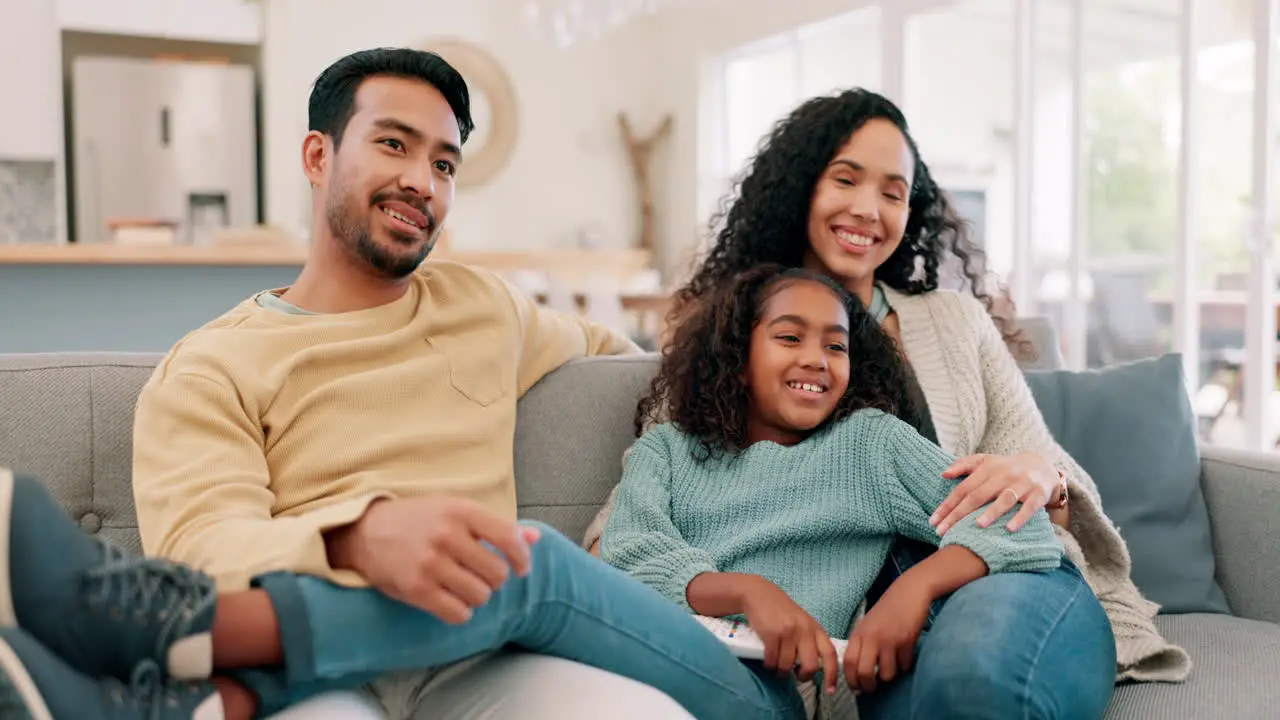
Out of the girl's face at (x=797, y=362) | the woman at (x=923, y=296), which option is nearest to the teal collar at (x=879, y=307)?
the woman at (x=923, y=296)

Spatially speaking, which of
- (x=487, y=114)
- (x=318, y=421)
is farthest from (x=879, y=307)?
(x=487, y=114)

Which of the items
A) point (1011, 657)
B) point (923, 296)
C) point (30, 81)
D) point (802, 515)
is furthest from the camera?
point (30, 81)

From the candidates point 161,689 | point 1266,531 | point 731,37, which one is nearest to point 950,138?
point 731,37

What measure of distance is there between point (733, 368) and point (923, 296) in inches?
15.9

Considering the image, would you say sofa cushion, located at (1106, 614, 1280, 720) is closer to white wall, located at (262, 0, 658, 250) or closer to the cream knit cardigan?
the cream knit cardigan

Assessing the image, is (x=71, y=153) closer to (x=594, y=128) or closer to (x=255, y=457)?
(x=594, y=128)

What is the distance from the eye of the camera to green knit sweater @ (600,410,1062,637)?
4.78 feet

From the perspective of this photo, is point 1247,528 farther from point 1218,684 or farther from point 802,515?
point 802,515

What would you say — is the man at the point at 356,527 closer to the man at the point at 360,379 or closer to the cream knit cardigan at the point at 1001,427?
the man at the point at 360,379

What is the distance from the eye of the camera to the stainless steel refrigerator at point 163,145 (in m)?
6.13

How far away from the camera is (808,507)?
1496 mm

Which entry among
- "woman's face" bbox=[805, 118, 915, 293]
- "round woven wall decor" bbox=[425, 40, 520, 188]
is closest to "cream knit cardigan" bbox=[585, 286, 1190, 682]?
"woman's face" bbox=[805, 118, 915, 293]

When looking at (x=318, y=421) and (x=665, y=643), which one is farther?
(x=318, y=421)

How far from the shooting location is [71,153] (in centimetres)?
620
